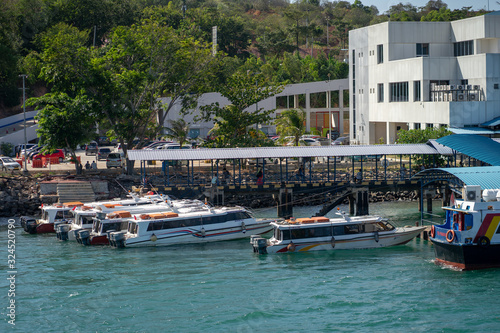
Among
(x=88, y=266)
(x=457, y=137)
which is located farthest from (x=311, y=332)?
(x=457, y=137)

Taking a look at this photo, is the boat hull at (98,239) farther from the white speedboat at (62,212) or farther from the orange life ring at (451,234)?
the orange life ring at (451,234)

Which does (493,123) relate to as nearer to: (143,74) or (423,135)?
(423,135)

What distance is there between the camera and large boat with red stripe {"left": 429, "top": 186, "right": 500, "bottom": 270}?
33.5 metres

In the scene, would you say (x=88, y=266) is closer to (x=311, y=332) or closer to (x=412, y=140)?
(x=311, y=332)

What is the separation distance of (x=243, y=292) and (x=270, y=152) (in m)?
20.3

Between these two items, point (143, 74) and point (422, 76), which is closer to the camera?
point (143, 74)

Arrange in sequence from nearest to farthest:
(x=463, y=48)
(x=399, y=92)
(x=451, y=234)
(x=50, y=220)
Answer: (x=451, y=234) → (x=50, y=220) → (x=399, y=92) → (x=463, y=48)

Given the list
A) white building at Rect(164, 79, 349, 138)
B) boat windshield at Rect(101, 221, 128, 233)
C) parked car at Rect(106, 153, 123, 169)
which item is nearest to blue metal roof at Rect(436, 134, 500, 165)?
boat windshield at Rect(101, 221, 128, 233)

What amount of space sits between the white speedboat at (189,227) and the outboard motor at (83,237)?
1960mm

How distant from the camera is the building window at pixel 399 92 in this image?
75.4 meters

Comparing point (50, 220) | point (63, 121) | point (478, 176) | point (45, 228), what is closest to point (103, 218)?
point (45, 228)

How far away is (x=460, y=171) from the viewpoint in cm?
3831

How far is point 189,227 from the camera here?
4184 centimetres

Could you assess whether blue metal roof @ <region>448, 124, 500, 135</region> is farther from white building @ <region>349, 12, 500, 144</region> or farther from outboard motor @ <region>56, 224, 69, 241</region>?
outboard motor @ <region>56, 224, 69, 241</region>
